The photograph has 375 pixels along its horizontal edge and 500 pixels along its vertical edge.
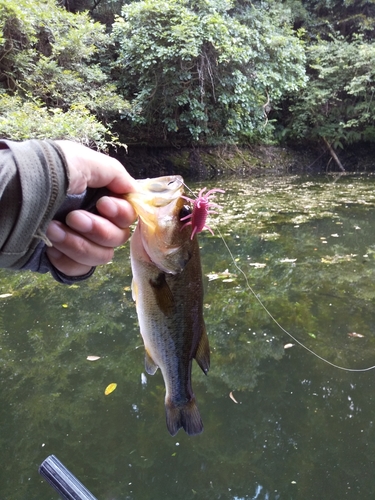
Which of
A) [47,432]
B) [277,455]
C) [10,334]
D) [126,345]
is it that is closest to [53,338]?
[10,334]

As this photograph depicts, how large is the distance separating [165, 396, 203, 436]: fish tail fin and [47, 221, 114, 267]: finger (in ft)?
1.98

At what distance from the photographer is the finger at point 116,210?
1.17 metres

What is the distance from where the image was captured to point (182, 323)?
135cm

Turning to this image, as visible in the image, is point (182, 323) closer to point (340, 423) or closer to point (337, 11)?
point (340, 423)

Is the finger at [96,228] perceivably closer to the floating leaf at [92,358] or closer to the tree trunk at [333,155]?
the floating leaf at [92,358]

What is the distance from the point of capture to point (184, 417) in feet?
4.85

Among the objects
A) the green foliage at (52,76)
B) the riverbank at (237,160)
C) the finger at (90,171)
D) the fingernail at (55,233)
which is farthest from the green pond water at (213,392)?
the riverbank at (237,160)

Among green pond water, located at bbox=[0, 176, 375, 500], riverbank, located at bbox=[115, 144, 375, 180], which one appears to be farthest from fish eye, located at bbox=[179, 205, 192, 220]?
riverbank, located at bbox=[115, 144, 375, 180]

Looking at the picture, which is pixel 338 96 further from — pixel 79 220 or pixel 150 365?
pixel 79 220

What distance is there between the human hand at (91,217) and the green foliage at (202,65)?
1027 cm

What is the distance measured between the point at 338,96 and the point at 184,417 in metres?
17.9

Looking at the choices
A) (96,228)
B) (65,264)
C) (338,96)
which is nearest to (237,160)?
(338,96)

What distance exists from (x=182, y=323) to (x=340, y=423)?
1553 mm

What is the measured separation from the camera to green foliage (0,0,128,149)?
24.2 ft
